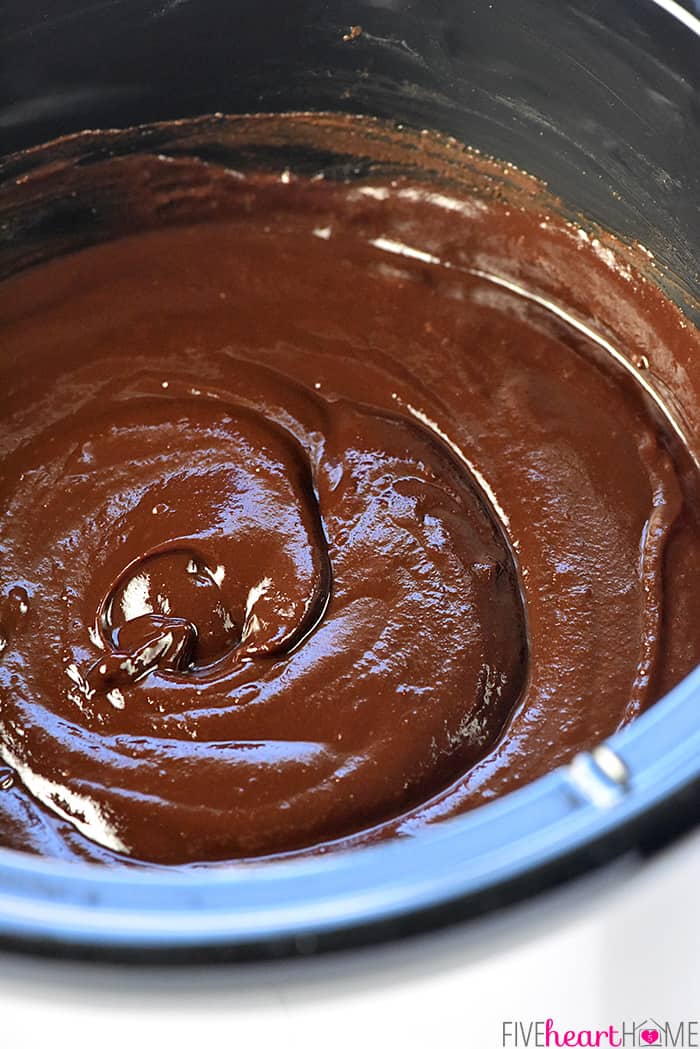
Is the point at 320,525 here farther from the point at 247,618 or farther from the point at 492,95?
the point at 492,95

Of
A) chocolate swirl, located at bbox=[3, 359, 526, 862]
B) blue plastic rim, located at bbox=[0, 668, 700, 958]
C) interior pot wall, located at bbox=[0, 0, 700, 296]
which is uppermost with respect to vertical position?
interior pot wall, located at bbox=[0, 0, 700, 296]

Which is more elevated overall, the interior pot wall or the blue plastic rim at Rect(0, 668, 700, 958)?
the interior pot wall

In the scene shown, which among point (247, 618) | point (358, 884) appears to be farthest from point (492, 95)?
point (358, 884)

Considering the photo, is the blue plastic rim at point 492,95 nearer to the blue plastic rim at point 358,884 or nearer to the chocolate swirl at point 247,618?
the blue plastic rim at point 358,884

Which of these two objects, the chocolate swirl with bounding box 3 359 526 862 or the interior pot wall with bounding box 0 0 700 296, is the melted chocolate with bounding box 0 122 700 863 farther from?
the interior pot wall with bounding box 0 0 700 296

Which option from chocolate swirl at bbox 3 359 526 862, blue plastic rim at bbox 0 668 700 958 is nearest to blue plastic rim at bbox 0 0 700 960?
blue plastic rim at bbox 0 668 700 958

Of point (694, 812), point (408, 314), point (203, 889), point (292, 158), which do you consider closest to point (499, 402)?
point (408, 314)

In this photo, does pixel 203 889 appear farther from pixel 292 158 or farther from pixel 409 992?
pixel 292 158
